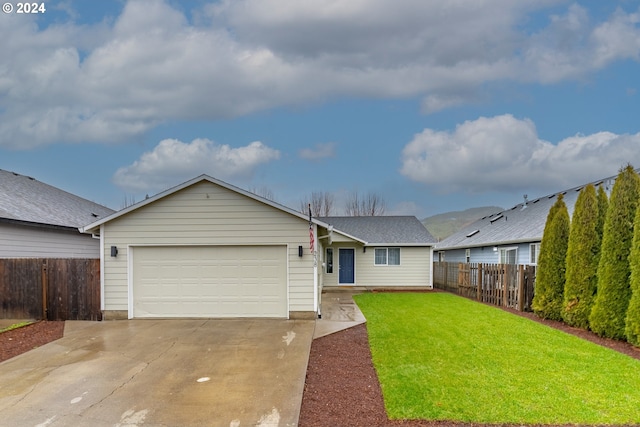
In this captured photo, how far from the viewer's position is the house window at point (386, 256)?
19328 millimetres

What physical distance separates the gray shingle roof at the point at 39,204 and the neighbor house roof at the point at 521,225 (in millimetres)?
17015

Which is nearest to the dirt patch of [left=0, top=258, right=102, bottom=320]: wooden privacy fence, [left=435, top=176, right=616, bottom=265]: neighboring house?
[left=0, top=258, right=102, bottom=320]: wooden privacy fence

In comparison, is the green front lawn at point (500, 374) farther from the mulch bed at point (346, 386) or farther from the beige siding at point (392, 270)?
the beige siding at point (392, 270)

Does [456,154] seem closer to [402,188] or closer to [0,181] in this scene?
[402,188]

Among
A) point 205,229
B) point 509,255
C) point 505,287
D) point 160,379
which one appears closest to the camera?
point 160,379

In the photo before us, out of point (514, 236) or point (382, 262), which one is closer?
point (514, 236)

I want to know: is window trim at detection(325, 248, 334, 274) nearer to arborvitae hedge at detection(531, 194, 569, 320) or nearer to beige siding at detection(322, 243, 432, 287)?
beige siding at detection(322, 243, 432, 287)

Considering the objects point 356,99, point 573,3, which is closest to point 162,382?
point 356,99

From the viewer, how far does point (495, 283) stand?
13.0 metres

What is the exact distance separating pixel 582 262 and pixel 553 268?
42.3 inches

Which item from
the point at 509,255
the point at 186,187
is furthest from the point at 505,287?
the point at 186,187

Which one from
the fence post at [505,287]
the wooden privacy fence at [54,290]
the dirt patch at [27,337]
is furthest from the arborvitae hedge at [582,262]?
the wooden privacy fence at [54,290]

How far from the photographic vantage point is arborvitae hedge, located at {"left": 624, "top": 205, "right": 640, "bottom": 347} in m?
6.94

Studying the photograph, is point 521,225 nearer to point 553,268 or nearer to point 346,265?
point 553,268
